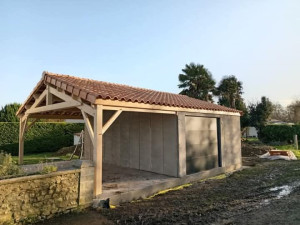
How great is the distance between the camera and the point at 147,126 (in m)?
8.97

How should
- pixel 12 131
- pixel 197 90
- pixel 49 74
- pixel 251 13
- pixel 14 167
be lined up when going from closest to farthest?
pixel 14 167
pixel 49 74
pixel 251 13
pixel 12 131
pixel 197 90

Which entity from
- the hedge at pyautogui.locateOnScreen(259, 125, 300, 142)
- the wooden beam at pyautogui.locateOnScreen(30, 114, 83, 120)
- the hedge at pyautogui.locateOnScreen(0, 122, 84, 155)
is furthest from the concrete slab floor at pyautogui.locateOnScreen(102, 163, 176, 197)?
the hedge at pyautogui.locateOnScreen(259, 125, 300, 142)

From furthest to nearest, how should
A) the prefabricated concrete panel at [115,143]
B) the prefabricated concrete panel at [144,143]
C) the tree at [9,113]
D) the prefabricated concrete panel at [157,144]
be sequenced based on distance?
1. the tree at [9,113]
2. the prefabricated concrete panel at [115,143]
3. the prefabricated concrete panel at [157,144]
4. the prefabricated concrete panel at [144,143]

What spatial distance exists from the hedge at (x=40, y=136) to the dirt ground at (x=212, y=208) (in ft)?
47.8

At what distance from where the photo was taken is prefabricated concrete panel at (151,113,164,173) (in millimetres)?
8328

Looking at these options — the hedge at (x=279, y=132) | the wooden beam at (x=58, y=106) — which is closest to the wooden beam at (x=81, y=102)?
the wooden beam at (x=58, y=106)

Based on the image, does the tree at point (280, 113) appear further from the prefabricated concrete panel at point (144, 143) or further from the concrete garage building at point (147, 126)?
the prefabricated concrete panel at point (144, 143)

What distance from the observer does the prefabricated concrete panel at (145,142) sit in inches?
348

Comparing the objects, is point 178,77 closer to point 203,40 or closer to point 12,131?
point 203,40

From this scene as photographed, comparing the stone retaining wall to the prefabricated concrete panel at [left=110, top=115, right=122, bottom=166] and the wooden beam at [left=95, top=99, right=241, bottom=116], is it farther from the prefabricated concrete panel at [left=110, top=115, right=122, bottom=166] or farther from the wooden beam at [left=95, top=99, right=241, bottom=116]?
the prefabricated concrete panel at [left=110, top=115, right=122, bottom=166]

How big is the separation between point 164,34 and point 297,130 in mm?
16982

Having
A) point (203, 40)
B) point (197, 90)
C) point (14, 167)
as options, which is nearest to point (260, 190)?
point (14, 167)

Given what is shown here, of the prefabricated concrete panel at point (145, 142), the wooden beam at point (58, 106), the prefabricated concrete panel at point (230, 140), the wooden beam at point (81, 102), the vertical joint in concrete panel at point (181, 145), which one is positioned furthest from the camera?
the prefabricated concrete panel at point (230, 140)

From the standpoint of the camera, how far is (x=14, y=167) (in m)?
4.82
